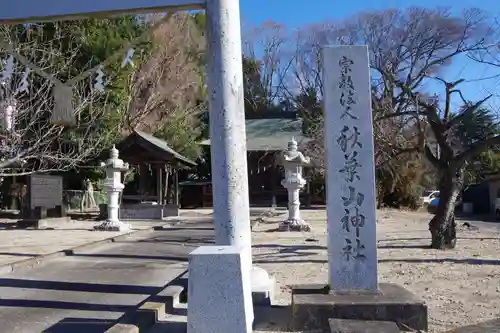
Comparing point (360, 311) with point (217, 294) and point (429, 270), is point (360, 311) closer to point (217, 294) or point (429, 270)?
point (217, 294)

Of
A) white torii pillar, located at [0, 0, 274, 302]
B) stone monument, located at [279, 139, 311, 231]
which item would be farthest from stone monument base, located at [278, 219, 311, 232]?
white torii pillar, located at [0, 0, 274, 302]

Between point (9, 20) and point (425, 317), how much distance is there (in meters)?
6.61

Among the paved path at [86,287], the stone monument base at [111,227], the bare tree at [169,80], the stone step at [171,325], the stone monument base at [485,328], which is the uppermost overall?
the bare tree at [169,80]

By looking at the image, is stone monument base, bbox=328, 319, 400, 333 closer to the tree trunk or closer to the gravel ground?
the gravel ground

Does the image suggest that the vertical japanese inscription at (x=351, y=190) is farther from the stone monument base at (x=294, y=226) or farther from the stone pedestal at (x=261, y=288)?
the stone monument base at (x=294, y=226)

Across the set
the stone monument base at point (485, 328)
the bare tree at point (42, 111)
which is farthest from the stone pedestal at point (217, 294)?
the bare tree at point (42, 111)

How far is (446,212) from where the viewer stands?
1223 centimetres

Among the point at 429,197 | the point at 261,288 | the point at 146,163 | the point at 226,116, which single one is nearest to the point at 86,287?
the point at 261,288

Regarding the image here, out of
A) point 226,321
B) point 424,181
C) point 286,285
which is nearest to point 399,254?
point 286,285

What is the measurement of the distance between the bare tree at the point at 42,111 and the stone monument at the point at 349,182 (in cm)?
938

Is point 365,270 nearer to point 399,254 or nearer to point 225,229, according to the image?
point 225,229

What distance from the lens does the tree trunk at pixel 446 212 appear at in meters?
12.2

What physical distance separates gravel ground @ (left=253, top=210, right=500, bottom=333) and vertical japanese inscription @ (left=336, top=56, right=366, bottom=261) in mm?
1183

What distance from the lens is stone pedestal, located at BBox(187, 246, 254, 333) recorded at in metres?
4.96
